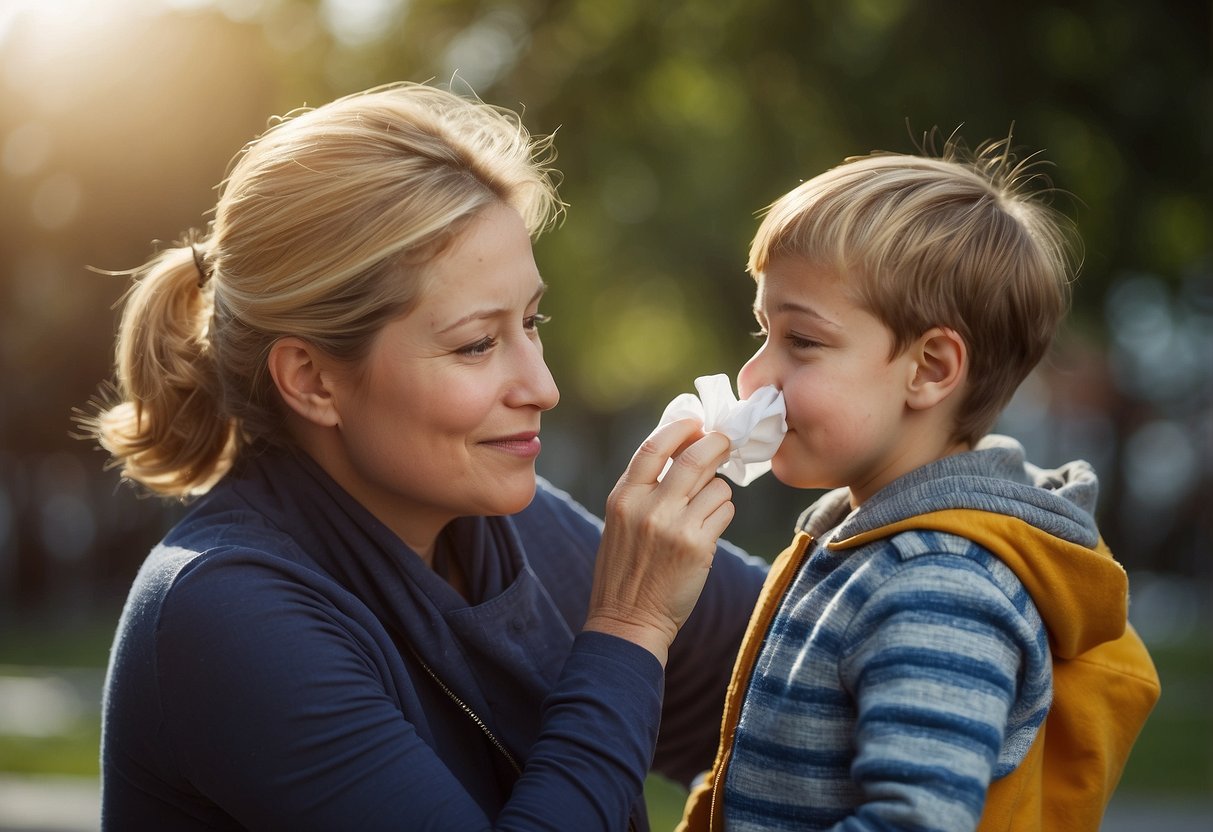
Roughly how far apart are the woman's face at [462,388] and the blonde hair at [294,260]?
0.05 meters

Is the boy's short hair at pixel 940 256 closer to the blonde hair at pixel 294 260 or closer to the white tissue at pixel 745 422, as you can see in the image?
the white tissue at pixel 745 422

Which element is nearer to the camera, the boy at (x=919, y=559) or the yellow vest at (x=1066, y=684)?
the boy at (x=919, y=559)

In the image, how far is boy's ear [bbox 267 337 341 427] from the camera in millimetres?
2496

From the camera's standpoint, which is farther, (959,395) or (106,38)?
(106,38)

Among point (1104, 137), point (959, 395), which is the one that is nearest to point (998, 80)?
point (1104, 137)

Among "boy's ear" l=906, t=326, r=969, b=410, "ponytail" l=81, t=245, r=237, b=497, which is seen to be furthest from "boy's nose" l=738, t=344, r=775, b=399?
"ponytail" l=81, t=245, r=237, b=497

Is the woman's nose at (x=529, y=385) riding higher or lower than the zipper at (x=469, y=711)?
higher

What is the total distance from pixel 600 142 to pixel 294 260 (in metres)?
7.24

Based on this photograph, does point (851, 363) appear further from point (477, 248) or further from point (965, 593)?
point (477, 248)

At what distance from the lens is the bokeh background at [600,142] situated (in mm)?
7457

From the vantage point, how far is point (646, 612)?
2.28m

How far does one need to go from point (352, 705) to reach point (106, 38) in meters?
8.81

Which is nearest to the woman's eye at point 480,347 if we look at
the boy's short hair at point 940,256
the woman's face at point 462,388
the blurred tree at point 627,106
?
the woman's face at point 462,388

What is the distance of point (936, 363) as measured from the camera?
7.79 feet
